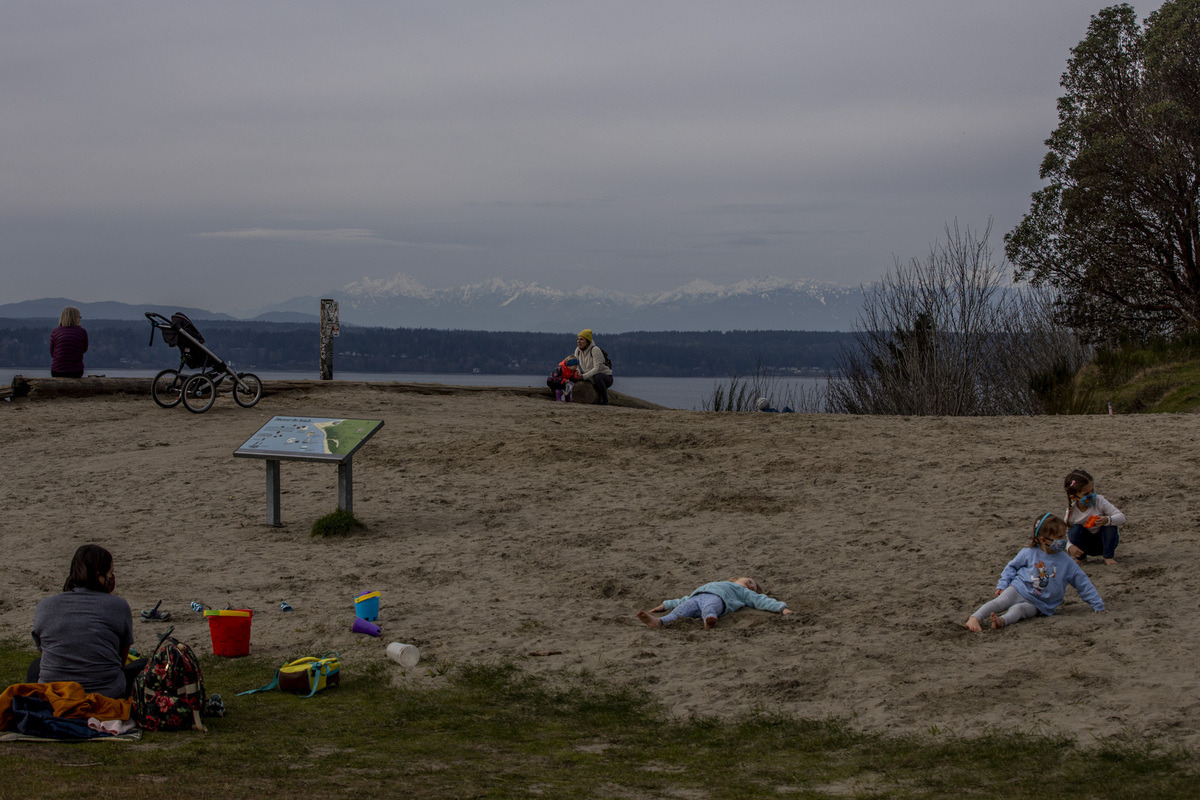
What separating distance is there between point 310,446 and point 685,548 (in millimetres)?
4063

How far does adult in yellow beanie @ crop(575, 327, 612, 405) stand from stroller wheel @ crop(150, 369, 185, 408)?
22.5ft

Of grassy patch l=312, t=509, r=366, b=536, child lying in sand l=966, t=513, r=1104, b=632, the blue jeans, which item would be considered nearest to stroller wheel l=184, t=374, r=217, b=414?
grassy patch l=312, t=509, r=366, b=536

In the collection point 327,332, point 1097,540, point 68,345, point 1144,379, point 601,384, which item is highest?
point 327,332

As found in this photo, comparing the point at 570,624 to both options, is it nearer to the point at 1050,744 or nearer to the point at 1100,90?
the point at 1050,744

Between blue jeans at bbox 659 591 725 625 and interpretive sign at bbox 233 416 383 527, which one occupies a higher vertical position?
interpretive sign at bbox 233 416 383 527

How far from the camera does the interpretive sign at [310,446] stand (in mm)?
10438

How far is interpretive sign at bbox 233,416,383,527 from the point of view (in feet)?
34.2

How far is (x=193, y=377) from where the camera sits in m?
16.6

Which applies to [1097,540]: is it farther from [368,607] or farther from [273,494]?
[273,494]

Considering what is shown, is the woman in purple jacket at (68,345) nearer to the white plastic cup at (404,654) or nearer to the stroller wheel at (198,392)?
the stroller wheel at (198,392)

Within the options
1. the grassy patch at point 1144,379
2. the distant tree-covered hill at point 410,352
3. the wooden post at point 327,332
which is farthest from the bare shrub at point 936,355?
the distant tree-covered hill at point 410,352

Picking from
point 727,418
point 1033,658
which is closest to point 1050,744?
point 1033,658

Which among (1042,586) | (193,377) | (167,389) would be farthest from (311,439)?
(167,389)

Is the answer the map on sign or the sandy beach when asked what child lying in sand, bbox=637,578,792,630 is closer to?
the sandy beach
